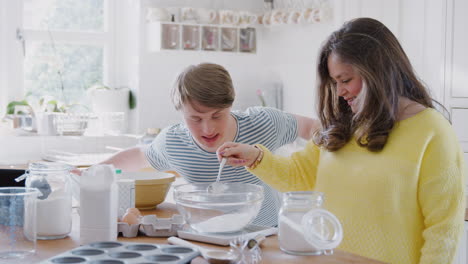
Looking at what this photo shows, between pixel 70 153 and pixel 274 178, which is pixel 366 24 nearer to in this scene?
pixel 274 178

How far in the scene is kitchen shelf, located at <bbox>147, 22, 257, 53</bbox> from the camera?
428 cm

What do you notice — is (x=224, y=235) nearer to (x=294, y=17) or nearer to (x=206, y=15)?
(x=294, y=17)

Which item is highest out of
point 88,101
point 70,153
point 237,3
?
point 237,3

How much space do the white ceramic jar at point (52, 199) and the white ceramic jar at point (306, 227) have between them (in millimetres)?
545

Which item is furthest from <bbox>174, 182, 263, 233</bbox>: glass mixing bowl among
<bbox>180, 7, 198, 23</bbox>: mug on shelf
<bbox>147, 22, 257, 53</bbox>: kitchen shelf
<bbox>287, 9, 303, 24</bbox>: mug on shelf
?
<bbox>180, 7, 198, 23</bbox>: mug on shelf

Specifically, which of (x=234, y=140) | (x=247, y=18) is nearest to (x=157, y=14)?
(x=247, y=18)

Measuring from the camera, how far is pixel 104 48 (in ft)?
15.2

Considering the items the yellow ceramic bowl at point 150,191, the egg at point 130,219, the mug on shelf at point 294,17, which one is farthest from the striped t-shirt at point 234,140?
the mug on shelf at point 294,17

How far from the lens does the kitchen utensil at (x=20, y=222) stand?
1.37 meters

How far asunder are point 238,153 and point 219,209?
290 millimetres

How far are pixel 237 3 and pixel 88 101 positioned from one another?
1359 millimetres

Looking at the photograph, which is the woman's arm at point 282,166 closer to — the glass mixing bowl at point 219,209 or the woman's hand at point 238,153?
the woman's hand at point 238,153

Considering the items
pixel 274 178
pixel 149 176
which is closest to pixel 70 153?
pixel 149 176

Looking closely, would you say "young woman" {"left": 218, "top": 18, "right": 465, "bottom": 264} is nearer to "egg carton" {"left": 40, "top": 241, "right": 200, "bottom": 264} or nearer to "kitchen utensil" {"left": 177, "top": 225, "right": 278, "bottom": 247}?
"kitchen utensil" {"left": 177, "top": 225, "right": 278, "bottom": 247}
